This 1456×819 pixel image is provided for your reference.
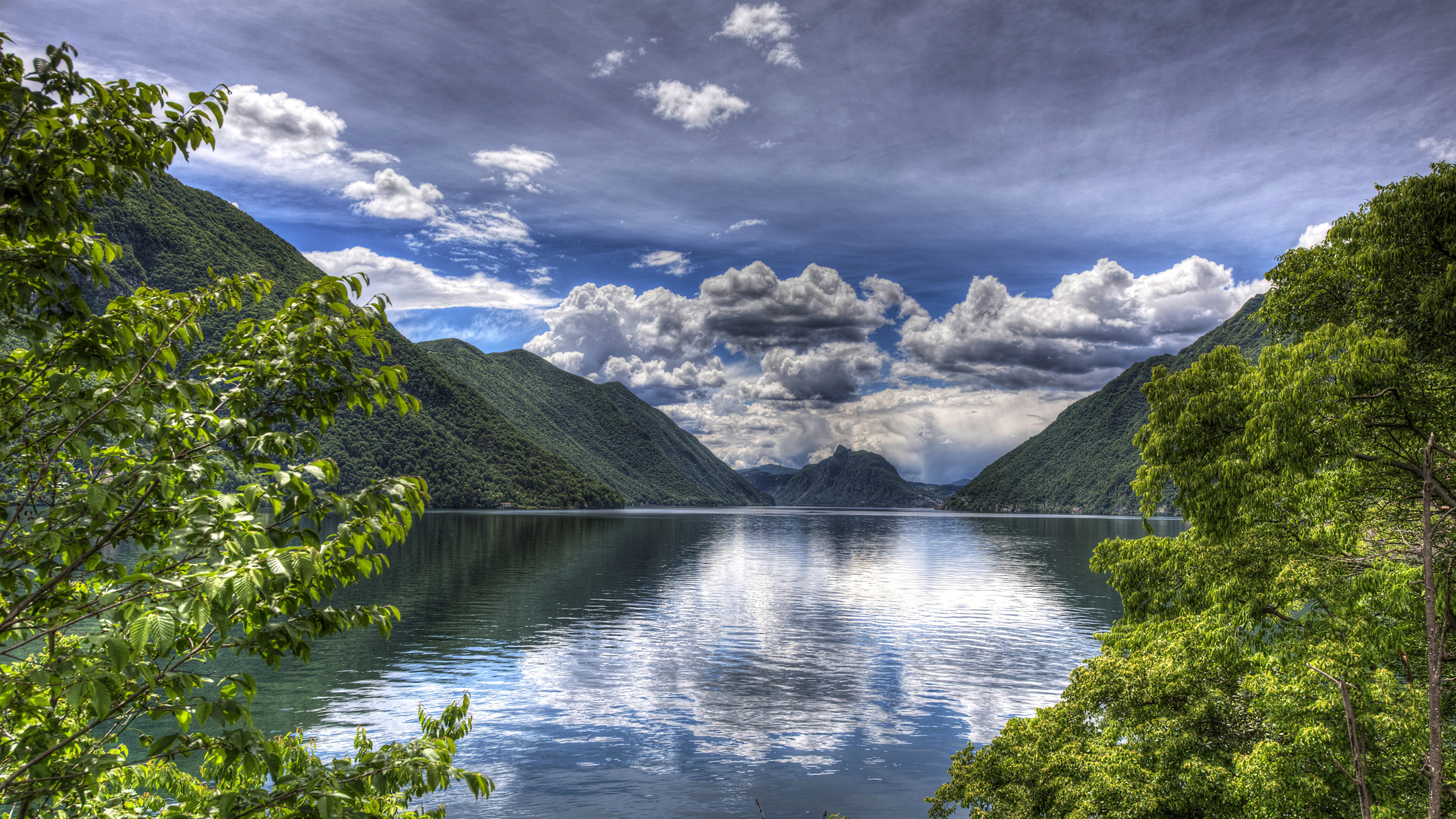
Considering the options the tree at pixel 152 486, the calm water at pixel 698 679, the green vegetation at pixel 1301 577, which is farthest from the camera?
the calm water at pixel 698 679

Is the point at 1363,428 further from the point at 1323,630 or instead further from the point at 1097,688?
the point at 1097,688

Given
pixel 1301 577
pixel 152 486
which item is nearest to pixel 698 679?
pixel 1301 577

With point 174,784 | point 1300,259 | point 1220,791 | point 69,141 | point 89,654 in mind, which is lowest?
point 1220,791

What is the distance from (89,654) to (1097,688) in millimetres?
22084

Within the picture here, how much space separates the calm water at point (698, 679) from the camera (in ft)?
88.5

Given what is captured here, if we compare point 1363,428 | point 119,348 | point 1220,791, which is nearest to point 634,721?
point 1220,791

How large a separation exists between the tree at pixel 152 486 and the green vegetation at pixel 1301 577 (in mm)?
12282

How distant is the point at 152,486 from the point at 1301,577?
70.2 ft

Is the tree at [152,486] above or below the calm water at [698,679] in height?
above

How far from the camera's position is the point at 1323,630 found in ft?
53.0

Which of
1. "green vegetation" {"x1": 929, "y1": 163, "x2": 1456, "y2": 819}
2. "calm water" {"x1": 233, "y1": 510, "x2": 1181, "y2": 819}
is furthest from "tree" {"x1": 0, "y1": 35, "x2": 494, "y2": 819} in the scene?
"calm water" {"x1": 233, "y1": 510, "x2": 1181, "y2": 819}

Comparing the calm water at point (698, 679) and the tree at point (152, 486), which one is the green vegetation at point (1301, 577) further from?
the tree at point (152, 486)

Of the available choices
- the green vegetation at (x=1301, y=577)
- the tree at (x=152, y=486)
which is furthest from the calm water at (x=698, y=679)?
the tree at (x=152, y=486)

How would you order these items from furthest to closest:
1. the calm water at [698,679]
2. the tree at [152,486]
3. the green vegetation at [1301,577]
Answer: the calm water at [698,679] → the green vegetation at [1301,577] → the tree at [152,486]
